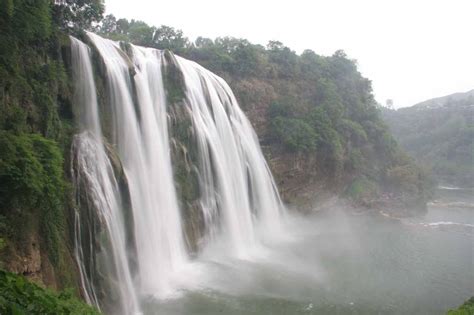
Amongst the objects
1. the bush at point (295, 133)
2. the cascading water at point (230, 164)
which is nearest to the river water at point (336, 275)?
the cascading water at point (230, 164)

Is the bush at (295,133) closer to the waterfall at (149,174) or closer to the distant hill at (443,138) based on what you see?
the waterfall at (149,174)

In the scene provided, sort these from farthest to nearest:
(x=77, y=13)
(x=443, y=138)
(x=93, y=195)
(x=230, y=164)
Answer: (x=443, y=138), (x=230, y=164), (x=77, y=13), (x=93, y=195)

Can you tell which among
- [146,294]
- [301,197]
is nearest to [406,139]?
[301,197]

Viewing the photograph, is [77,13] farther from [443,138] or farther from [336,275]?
[443,138]

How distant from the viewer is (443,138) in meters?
68.9

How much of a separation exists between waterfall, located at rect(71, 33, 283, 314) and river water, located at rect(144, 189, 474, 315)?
1076 millimetres


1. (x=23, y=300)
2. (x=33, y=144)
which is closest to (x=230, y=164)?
(x=33, y=144)

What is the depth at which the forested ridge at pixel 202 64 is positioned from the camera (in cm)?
860

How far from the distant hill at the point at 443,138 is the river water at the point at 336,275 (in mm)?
36471

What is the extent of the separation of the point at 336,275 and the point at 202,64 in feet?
62.9

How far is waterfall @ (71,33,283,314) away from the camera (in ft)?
37.9

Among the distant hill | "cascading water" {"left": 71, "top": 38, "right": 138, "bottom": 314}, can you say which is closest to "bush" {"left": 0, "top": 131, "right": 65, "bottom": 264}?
"cascading water" {"left": 71, "top": 38, "right": 138, "bottom": 314}

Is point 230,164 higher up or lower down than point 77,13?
lower down

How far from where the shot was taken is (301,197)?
96.8 ft
